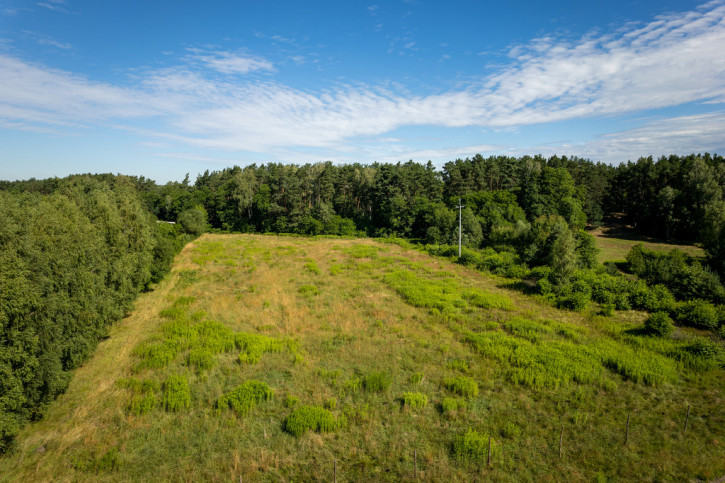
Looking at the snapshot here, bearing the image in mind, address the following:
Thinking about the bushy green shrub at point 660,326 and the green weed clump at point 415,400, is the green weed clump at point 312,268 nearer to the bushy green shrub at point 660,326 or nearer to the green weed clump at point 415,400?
the green weed clump at point 415,400

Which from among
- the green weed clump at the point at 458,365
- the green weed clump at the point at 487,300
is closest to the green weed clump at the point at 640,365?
the green weed clump at the point at 458,365

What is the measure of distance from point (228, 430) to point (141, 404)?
420 centimetres

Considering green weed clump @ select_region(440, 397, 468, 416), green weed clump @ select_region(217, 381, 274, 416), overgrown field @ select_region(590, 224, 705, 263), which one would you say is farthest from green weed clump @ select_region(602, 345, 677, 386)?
overgrown field @ select_region(590, 224, 705, 263)

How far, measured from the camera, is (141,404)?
1298cm

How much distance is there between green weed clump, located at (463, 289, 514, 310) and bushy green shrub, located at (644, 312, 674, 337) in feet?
25.5

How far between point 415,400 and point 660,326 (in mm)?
16559

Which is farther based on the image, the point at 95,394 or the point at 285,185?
the point at 285,185

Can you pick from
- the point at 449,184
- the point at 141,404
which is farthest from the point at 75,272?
the point at 449,184

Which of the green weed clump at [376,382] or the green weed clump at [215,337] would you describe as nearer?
the green weed clump at [376,382]

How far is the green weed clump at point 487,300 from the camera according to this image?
25.1m

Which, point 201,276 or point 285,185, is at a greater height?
point 285,185

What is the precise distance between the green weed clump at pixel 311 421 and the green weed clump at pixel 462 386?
4999mm

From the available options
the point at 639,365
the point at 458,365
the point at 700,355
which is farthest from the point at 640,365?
the point at 458,365

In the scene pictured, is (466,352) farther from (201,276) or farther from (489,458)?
(201,276)
